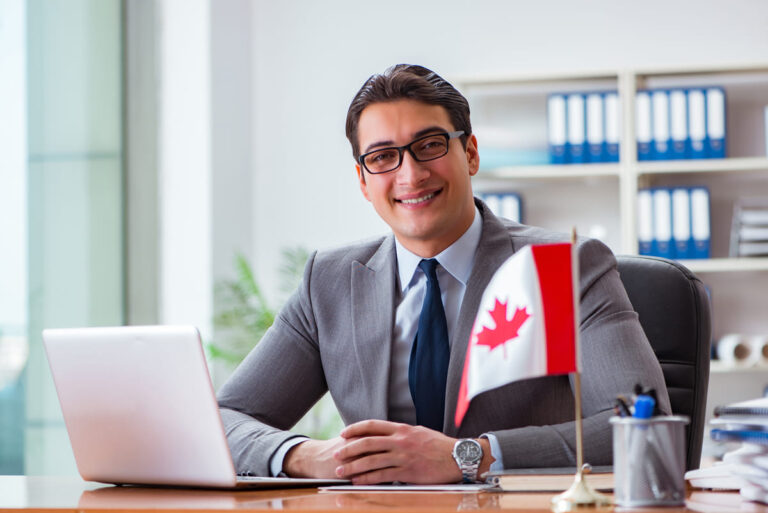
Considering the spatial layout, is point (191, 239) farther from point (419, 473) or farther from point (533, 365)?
point (533, 365)

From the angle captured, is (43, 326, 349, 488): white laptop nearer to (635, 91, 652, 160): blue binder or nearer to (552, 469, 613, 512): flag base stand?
(552, 469, 613, 512): flag base stand

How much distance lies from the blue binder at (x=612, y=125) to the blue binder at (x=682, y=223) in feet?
0.97

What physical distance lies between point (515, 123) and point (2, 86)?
2.16 metres

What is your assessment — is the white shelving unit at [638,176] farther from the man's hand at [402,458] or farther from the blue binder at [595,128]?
the man's hand at [402,458]

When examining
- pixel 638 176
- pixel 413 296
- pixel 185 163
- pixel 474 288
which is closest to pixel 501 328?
pixel 474 288

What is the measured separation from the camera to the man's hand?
51.5 inches

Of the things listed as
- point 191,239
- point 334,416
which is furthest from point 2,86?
point 334,416

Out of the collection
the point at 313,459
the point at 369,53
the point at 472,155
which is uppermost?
the point at 369,53

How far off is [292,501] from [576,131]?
308 centimetres

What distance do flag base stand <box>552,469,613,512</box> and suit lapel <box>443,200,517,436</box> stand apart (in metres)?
0.63

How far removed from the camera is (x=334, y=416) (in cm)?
418

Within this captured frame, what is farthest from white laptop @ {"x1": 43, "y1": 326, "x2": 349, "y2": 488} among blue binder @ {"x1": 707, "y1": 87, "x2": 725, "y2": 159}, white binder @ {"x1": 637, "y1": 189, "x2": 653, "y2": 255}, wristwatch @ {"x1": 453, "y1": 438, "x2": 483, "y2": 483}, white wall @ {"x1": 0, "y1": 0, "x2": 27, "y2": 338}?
blue binder @ {"x1": 707, "y1": 87, "x2": 725, "y2": 159}

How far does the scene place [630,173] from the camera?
12.6 ft

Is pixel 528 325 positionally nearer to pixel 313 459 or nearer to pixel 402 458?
pixel 402 458
